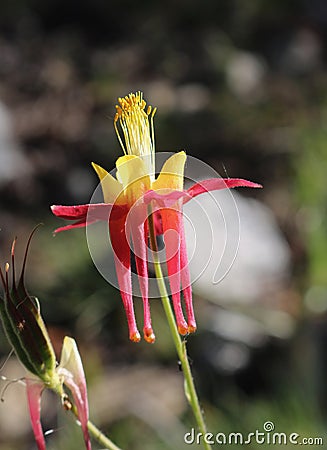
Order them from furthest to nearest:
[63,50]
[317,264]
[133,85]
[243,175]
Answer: [63,50], [133,85], [243,175], [317,264]

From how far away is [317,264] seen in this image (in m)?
2.60

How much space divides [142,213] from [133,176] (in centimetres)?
3

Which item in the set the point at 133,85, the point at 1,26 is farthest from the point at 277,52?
the point at 1,26

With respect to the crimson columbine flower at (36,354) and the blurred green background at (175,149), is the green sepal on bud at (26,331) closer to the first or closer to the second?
the crimson columbine flower at (36,354)

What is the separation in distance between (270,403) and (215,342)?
64 cm

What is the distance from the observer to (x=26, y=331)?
2.17 feet

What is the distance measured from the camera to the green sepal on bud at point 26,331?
653 mm

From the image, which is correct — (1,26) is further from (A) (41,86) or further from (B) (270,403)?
(B) (270,403)

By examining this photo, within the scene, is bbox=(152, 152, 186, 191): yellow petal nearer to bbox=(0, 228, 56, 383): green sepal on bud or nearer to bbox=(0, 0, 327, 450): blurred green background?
bbox=(0, 228, 56, 383): green sepal on bud

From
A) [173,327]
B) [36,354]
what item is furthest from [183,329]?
[36,354]

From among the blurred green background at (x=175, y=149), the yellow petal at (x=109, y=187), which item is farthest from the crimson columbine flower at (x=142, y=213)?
the blurred green background at (x=175, y=149)

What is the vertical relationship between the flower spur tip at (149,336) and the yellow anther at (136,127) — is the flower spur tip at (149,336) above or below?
below

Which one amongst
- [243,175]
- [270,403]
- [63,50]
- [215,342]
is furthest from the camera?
[63,50]

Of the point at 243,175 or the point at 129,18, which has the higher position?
the point at 129,18
